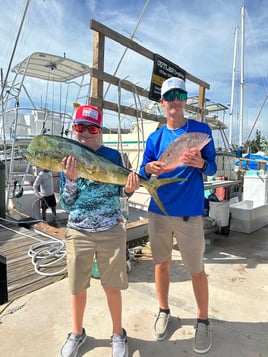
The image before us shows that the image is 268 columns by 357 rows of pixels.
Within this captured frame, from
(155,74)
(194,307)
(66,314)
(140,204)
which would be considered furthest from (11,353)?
(140,204)

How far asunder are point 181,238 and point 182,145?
733mm

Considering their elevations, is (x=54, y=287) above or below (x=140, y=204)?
below

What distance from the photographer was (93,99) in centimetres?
350

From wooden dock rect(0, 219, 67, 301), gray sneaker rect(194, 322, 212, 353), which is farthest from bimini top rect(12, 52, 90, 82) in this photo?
gray sneaker rect(194, 322, 212, 353)

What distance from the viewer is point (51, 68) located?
860 centimetres

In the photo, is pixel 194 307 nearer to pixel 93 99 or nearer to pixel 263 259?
pixel 263 259

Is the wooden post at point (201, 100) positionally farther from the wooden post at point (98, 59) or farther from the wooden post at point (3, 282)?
the wooden post at point (3, 282)

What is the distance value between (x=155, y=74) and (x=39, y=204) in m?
4.90

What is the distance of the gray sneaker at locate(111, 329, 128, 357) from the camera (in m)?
1.95

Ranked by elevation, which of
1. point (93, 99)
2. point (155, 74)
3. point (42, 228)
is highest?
point (155, 74)

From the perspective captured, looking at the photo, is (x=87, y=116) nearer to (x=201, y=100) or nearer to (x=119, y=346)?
(x=119, y=346)

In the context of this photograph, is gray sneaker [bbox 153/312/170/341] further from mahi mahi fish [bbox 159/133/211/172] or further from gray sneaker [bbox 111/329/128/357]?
mahi mahi fish [bbox 159/133/211/172]

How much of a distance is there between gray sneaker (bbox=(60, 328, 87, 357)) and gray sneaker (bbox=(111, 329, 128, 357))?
258mm

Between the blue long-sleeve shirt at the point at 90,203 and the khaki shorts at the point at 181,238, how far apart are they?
17.2 inches
